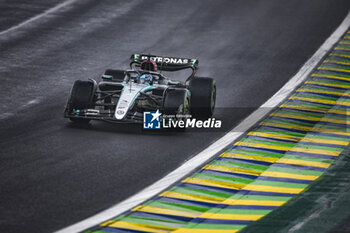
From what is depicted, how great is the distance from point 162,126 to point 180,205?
4.47m

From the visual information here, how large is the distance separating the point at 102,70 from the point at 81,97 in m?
6.03

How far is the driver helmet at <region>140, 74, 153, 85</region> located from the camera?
1797 cm

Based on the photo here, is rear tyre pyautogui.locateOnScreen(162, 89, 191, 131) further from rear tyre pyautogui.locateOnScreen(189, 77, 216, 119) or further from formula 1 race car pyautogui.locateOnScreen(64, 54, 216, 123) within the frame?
rear tyre pyautogui.locateOnScreen(189, 77, 216, 119)

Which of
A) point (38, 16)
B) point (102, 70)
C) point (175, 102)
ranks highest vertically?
point (38, 16)

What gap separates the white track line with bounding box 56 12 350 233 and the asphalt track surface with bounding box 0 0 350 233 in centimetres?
21

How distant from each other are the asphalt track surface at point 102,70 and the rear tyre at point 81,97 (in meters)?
0.49

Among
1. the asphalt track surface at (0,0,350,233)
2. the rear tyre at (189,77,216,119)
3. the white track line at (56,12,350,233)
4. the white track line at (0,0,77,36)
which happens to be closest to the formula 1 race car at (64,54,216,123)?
the rear tyre at (189,77,216,119)

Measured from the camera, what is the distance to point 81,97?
1692cm

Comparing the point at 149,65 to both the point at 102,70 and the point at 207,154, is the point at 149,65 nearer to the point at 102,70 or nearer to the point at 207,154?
the point at 207,154

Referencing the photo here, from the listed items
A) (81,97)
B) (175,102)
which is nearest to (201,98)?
(175,102)

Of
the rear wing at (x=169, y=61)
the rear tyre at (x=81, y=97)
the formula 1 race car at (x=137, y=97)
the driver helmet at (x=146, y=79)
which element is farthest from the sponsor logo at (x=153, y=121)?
the rear wing at (x=169, y=61)

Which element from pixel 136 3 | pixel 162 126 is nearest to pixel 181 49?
pixel 136 3

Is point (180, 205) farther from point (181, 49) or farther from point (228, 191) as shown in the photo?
point (181, 49)

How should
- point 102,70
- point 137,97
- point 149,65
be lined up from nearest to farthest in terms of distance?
1. point 137,97
2. point 149,65
3. point 102,70
